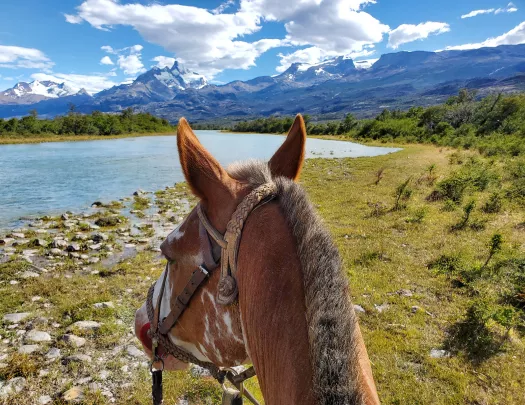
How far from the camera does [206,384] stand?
14.6 ft

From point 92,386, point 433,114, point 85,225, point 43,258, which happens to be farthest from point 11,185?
point 433,114

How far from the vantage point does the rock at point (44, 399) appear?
3.98m

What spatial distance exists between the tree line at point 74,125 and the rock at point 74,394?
69.3 meters

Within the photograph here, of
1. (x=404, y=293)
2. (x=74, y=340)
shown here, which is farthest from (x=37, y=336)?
(x=404, y=293)

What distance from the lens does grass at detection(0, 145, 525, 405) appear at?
14.5 feet

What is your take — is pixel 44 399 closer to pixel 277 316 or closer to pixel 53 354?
pixel 53 354

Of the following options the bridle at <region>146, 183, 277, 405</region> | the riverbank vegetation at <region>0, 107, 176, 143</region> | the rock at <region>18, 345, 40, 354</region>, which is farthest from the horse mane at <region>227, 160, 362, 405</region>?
the riverbank vegetation at <region>0, 107, 176, 143</region>

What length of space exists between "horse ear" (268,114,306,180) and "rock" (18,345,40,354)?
17.0 ft

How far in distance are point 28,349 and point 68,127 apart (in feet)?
256

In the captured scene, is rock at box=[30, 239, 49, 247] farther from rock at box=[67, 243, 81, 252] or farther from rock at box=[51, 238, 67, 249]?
rock at box=[67, 243, 81, 252]

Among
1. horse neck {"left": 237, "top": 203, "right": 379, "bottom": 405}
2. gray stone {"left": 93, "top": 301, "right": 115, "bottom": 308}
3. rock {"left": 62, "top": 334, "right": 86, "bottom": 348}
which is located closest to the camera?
horse neck {"left": 237, "top": 203, "right": 379, "bottom": 405}

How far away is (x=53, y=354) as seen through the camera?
4.86 meters

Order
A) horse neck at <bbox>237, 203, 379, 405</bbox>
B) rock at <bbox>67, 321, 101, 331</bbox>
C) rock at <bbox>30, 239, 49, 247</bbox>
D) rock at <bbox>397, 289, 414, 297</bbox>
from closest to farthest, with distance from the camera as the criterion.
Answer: horse neck at <bbox>237, 203, 379, 405</bbox> < rock at <bbox>67, 321, 101, 331</bbox> < rock at <bbox>397, 289, 414, 297</bbox> < rock at <bbox>30, 239, 49, 247</bbox>

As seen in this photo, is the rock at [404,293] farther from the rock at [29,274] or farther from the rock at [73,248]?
the rock at [73,248]
